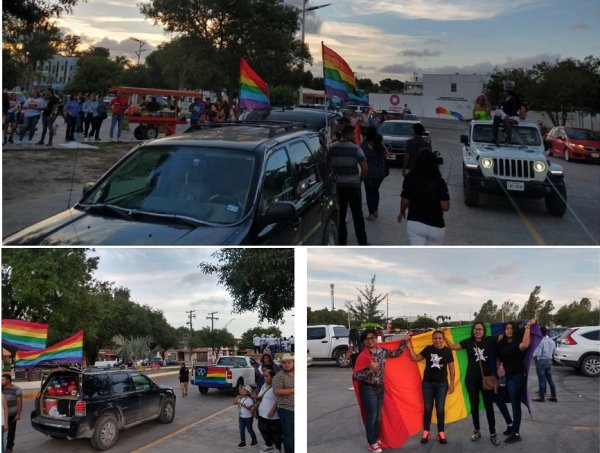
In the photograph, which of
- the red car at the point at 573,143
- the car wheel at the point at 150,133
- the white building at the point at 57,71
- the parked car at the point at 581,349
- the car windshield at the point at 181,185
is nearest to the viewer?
the car windshield at the point at 181,185

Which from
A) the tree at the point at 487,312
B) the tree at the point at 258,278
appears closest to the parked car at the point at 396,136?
the tree at the point at 487,312

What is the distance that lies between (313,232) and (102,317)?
1606 mm

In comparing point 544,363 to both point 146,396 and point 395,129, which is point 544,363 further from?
point 395,129

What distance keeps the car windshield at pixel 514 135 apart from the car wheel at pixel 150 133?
2.98 meters

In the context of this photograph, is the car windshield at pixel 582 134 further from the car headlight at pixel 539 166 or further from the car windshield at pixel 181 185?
the car windshield at pixel 181 185

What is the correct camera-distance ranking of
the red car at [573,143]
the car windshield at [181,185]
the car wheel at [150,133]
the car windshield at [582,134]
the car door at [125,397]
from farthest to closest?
1. the car windshield at [582,134]
2. the red car at [573,143]
3. the car wheel at [150,133]
4. the car door at [125,397]
5. the car windshield at [181,185]

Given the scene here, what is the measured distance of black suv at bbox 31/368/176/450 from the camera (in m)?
3.81

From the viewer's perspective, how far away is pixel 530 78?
5.22 metres

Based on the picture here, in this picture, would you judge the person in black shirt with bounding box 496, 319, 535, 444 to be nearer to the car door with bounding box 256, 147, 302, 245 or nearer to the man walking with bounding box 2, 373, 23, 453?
the car door with bounding box 256, 147, 302, 245

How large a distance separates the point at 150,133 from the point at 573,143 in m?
4.86

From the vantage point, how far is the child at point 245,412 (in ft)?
13.2

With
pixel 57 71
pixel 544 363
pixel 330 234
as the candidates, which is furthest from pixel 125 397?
pixel 544 363

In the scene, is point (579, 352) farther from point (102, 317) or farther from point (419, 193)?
point (102, 317)

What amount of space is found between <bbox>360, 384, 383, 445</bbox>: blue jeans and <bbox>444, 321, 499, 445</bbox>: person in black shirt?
0.64 m
